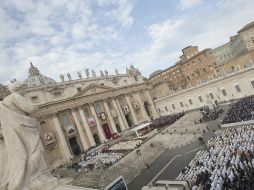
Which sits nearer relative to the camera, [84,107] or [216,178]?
[216,178]

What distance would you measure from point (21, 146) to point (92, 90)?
4852 cm

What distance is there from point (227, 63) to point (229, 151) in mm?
43508

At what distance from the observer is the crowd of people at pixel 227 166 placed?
14.6 metres

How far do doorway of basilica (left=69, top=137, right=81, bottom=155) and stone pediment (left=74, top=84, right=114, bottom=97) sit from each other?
29.3 ft

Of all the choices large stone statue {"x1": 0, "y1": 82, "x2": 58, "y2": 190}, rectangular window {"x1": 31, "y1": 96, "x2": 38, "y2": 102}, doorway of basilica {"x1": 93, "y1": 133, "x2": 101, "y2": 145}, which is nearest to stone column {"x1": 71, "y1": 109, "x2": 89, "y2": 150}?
doorway of basilica {"x1": 93, "y1": 133, "x2": 101, "y2": 145}

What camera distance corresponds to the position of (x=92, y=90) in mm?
52250

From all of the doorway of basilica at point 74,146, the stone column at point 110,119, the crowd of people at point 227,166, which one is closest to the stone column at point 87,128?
the doorway of basilica at point 74,146

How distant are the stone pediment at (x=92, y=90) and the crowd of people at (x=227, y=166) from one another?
32.0 meters

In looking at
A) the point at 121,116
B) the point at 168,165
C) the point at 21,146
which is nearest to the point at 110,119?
the point at 121,116

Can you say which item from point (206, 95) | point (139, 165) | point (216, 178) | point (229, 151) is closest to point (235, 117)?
point (229, 151)

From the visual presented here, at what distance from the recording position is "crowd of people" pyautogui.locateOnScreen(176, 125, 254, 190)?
48.0 ft

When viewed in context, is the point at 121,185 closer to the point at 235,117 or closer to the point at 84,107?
the point at 235,117

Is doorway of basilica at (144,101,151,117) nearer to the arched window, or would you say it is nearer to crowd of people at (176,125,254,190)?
the arched window

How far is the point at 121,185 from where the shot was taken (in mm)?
7988
